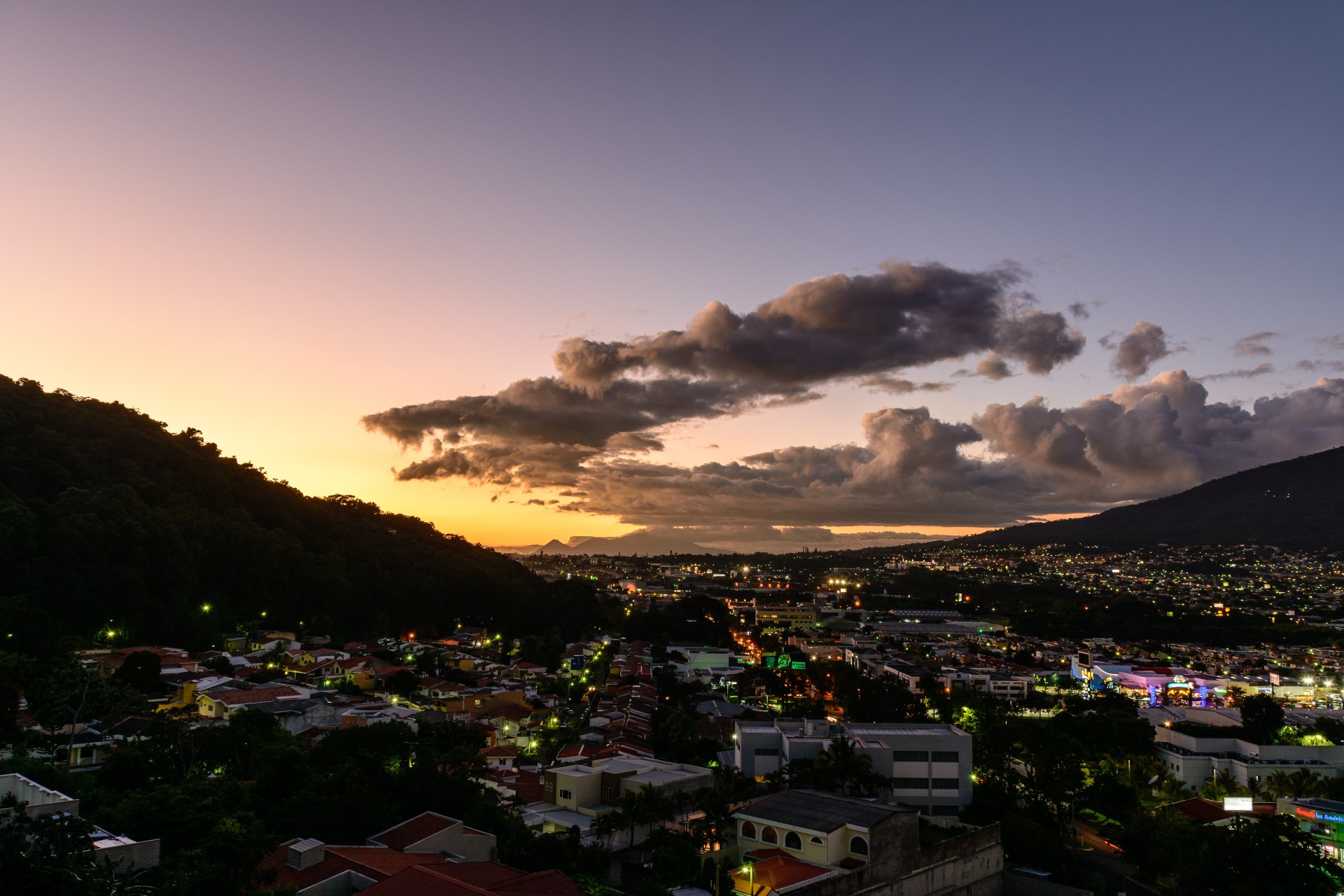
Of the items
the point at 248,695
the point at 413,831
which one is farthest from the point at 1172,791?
the point at 248,695

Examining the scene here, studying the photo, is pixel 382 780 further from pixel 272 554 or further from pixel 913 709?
pixel 272 554

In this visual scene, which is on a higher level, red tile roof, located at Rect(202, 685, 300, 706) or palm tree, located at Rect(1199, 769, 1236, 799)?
red tile roof, located at Rect(202, 685, 300, 706)

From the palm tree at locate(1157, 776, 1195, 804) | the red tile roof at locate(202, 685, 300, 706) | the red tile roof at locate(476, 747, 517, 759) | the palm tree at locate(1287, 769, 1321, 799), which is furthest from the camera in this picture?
the red tile roof at locate(476, 747, 517, 759)

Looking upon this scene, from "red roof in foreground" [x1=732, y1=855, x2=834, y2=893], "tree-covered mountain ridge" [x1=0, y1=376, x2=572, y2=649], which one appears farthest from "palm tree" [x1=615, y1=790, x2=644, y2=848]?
"tree-covered mountain ridge" [x1=0, y1=376, x2=572, y2=649]

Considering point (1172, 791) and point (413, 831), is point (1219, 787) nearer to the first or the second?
point (1172, 791)

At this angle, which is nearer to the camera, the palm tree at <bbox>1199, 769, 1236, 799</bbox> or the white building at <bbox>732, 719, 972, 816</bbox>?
the white building at <bbox>732, 719, 972, 816</bbox>

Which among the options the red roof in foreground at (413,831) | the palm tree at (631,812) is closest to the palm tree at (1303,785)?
the palm tree at (631,812)

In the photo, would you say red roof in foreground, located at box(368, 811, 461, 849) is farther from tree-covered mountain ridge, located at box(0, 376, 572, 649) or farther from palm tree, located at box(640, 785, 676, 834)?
tree-covered mountain ridge, located at box(0, 376, 572, 649)
